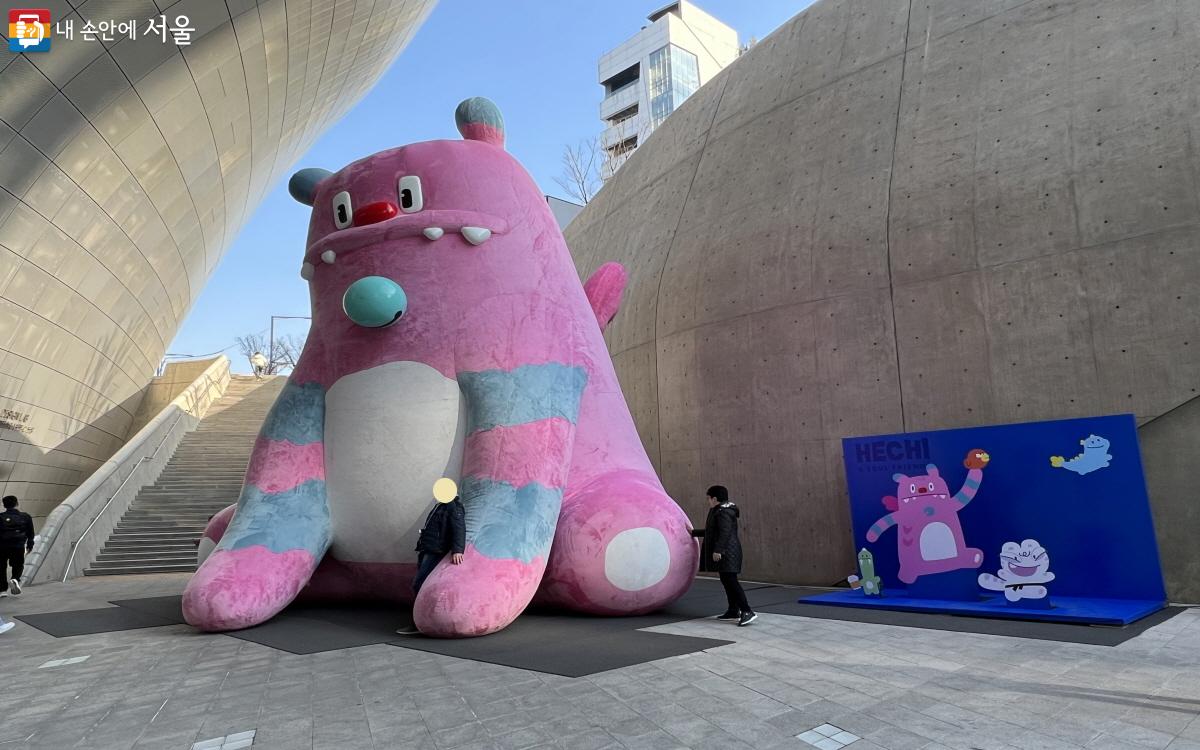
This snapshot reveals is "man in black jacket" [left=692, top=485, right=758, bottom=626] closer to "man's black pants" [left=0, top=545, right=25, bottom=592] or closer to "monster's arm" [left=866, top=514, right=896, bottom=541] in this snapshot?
"monster's arm" [left=866, top=514, right=896, bottom=541]

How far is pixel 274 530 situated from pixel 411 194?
2817mm

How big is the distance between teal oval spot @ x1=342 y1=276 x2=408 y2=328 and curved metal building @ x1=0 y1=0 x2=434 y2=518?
588cm

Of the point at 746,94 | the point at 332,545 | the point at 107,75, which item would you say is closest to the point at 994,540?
the point at 332,545

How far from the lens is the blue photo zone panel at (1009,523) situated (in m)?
5.46

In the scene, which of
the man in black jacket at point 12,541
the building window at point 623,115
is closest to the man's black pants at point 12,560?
the man in black jacket at point 12,541

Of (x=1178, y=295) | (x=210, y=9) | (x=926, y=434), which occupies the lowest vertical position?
(x=926, y=434)

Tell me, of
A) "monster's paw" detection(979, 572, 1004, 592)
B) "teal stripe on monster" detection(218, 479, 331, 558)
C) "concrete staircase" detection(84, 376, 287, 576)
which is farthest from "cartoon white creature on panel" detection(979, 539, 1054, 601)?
"concrete staircase" detection(84, 376, 287, 576)

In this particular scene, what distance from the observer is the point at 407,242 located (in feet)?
18.9

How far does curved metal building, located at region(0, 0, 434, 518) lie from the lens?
8.75m

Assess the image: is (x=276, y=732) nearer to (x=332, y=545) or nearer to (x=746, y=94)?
(x=332, y=545)

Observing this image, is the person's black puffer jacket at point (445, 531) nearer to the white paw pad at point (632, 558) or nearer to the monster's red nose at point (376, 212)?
the white paw pad at point (632, 558)

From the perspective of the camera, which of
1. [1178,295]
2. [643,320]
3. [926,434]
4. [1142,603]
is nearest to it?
[1142,603]

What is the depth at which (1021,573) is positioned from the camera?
5.70 meters

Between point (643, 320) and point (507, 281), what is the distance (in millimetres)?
4176
